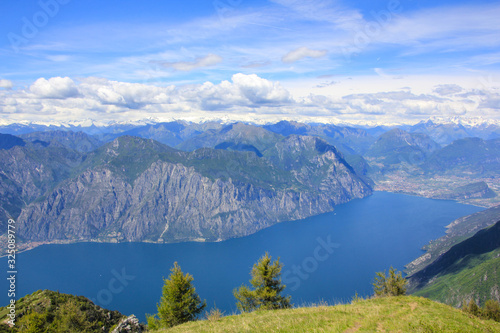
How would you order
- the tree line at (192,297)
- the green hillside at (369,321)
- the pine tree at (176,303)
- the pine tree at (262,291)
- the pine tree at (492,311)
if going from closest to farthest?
1. the green hillside at (369,321)
2. the pine tree at (176,303)
3. the tree line at (192,297)
4. the pine tree at (262,291)
5. the pine tree at (492,311)

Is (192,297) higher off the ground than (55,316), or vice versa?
(55,316)

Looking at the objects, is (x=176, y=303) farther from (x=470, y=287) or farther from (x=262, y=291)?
(x=470, y=287)

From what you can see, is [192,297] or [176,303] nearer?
[176,303]

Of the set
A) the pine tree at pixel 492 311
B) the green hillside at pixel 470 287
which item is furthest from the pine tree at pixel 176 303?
the green hillside at pixel 470 287

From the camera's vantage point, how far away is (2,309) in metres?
43.8

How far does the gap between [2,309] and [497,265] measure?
774 ft

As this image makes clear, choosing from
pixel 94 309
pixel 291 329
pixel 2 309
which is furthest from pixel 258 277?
pixel 2 309

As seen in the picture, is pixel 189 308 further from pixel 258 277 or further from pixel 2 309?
pixel 2 309

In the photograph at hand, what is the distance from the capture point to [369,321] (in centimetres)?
Result: 2366

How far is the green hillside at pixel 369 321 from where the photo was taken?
2208 cm

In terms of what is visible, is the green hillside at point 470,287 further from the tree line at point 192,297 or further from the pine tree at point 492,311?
the tree line at point 192,297

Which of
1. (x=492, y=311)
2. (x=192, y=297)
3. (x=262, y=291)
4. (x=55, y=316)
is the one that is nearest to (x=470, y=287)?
(x=492, y=311)

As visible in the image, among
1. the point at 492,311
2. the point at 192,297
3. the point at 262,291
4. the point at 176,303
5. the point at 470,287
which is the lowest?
the point at 470,287

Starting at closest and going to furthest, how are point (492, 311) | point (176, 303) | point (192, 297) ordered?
point (176, 303)
point (192, 297)
point (492, 311)
